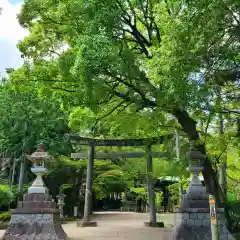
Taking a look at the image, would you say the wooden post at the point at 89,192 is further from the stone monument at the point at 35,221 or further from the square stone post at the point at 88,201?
the stone monument at the point at 35,221

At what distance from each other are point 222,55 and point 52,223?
649cm

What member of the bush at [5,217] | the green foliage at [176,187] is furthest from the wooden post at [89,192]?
the bush at [5,217]

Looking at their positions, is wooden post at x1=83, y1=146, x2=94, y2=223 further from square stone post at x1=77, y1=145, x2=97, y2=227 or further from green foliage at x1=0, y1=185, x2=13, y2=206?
green foliage at x1=0, y1=185, x2=13, y2=206

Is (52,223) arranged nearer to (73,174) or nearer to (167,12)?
(167,12)

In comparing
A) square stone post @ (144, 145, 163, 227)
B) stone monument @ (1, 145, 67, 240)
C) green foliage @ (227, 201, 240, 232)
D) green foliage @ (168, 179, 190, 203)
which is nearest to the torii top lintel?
square stone post @ (144, 145, 163, 227)

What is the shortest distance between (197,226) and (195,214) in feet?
1.04

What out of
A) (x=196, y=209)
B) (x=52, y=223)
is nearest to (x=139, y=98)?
(x=196, y=209)

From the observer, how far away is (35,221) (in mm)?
9539

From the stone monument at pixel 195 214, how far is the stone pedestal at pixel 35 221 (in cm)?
342

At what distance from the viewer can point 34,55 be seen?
32.1 feet

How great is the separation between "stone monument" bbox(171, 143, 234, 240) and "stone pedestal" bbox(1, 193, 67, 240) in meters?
3.42

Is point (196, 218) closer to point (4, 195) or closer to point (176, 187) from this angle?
point (176, 187)

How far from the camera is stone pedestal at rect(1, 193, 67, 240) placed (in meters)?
9.39

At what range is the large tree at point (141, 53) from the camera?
6574 mm
